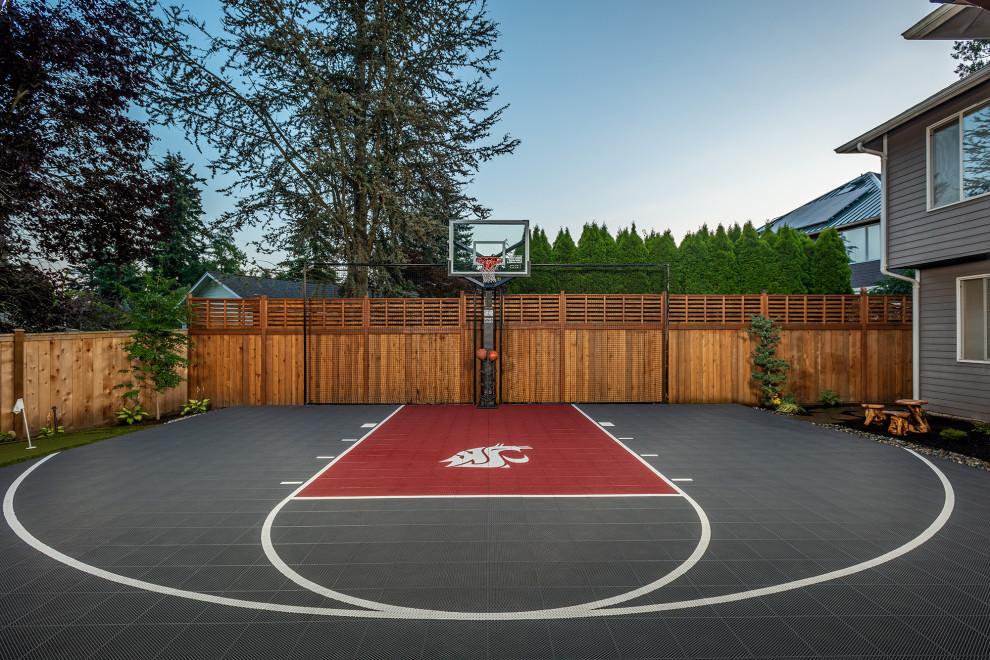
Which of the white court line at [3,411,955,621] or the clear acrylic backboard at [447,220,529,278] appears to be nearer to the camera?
the white court line at [3,411,955,621]

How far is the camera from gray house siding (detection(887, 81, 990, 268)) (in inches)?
286

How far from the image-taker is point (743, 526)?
3.72 metres

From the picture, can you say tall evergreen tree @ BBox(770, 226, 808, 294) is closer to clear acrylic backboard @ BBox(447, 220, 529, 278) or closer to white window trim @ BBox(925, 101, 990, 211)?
white window trim @ BBox(925, 101, 990, 211)

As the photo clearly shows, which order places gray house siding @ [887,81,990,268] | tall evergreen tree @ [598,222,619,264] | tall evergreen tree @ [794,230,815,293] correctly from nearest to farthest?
gray house siding @ [887,81,990,268] → tall evergreen tree @ [794,230,815,293] → tall evergreen tree @ [598,222,619,264]

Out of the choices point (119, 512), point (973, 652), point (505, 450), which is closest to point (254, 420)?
point (119, 512)

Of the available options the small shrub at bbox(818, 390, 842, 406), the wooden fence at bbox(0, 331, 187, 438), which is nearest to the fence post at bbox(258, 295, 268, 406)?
the wooden fence at bbox(0, 331, 187, 438)

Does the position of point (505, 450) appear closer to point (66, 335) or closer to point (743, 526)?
point (743, 526)

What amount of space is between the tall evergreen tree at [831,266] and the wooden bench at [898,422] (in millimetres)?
4616

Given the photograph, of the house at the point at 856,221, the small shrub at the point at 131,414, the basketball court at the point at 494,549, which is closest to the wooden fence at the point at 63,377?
the small shrub at the point at 131,414

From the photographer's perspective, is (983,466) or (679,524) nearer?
(679,524)

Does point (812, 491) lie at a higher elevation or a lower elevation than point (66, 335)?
lower

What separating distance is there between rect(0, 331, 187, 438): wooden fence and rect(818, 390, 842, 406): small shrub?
46.4ft

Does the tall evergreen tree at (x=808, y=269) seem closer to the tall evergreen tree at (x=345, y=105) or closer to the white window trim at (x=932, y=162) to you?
the white window trim at (x=932, y=162)

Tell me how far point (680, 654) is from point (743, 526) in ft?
6.25
